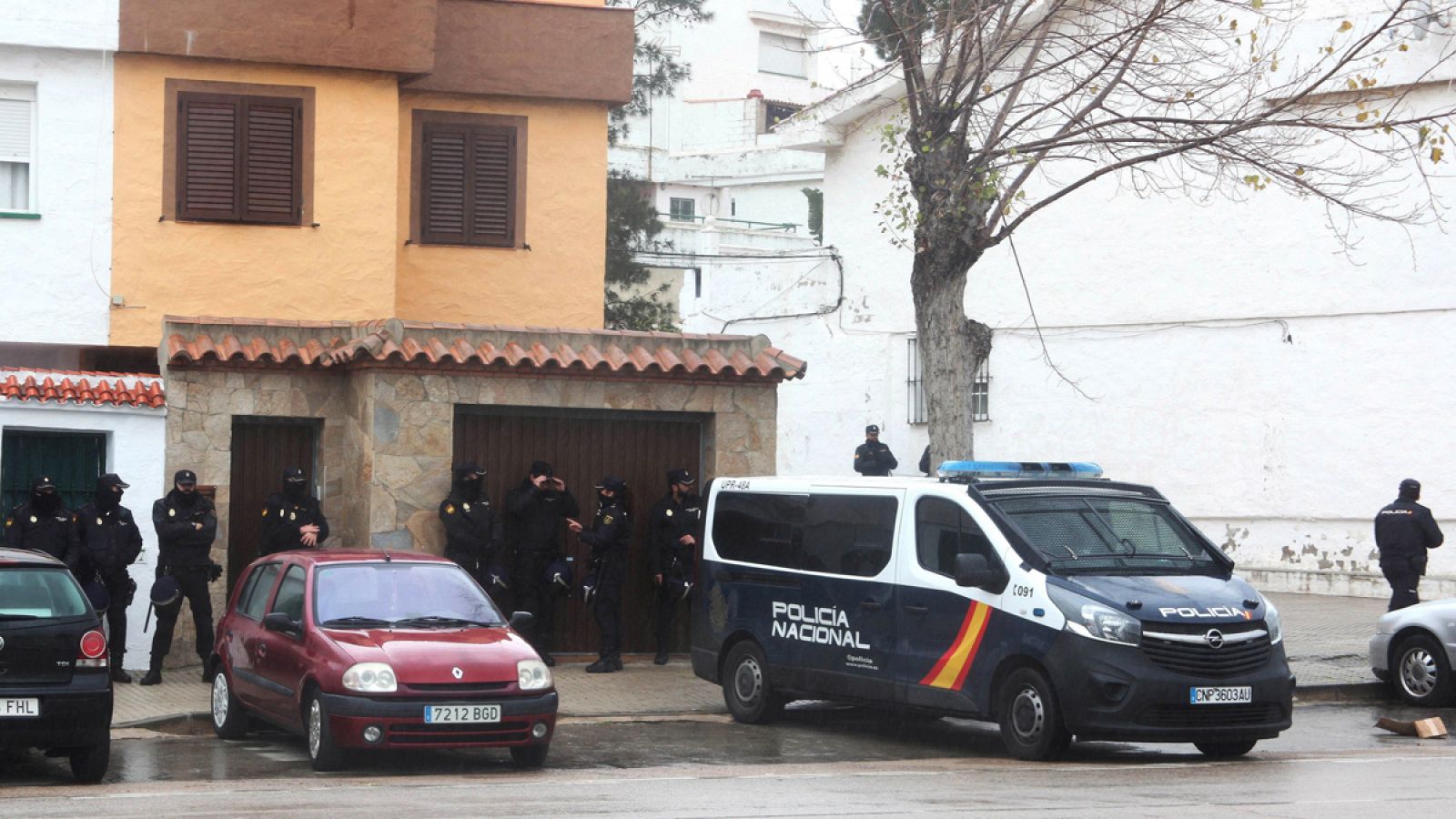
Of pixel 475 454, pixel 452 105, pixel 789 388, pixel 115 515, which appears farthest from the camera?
pixel 789 388

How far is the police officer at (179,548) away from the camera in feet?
52.4

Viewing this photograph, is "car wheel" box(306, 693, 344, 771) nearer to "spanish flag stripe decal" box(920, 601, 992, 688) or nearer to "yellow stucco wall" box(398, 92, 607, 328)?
"spanish flag stripe decal" box(920, 601, 992, 688)

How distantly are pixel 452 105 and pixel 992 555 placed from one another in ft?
36.5

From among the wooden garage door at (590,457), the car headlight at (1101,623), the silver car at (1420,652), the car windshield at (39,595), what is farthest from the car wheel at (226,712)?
the silver car at (1420,652)

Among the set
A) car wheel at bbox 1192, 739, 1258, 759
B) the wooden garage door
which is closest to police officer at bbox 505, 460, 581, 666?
the wooden garage door

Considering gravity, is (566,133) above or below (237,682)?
above

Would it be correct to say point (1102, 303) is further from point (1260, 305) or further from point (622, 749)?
point (622, 749)

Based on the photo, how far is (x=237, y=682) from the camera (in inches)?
526

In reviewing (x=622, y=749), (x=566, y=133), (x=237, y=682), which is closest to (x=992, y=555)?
(x=622, y=749)

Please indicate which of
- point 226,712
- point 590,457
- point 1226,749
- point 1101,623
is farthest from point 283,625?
point 1226,749

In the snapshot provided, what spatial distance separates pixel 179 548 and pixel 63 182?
5.34 m

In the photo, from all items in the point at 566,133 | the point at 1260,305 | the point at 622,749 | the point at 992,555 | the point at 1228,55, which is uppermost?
the point at 1228,55

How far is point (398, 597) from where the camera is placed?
42.1ft

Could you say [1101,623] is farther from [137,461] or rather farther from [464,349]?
[137,461]
